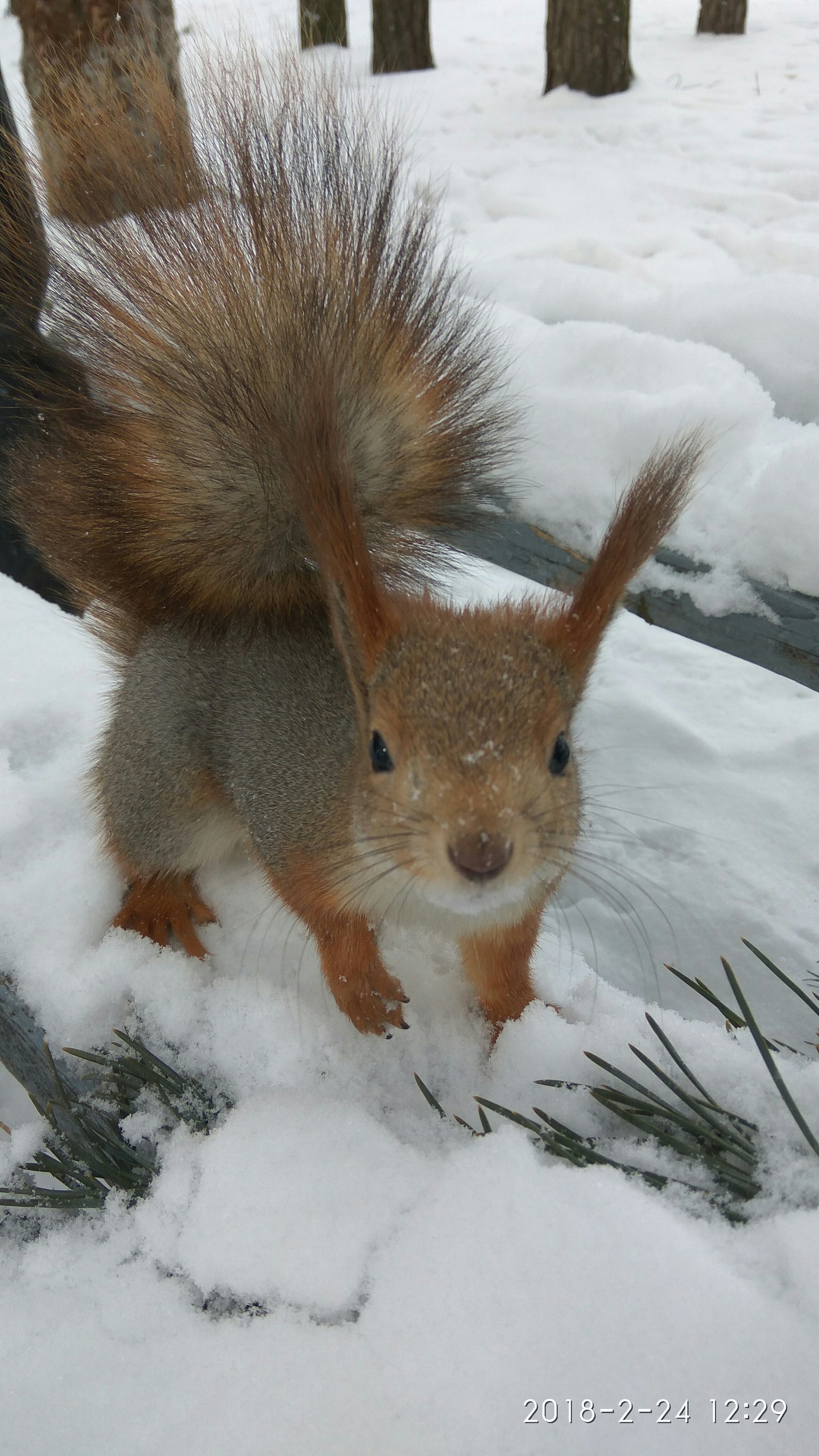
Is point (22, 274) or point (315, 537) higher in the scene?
point (22, 274)

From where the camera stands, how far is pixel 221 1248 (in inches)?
32.7

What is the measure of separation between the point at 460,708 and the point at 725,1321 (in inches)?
20.0

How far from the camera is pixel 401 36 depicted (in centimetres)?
532

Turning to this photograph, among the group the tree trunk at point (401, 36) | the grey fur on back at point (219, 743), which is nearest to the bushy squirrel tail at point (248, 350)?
the grey fur on back at point (219, 743)

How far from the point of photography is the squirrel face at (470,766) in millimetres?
823

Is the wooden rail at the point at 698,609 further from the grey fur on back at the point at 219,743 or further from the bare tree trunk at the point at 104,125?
the bare tree trunk at the point at 104,125

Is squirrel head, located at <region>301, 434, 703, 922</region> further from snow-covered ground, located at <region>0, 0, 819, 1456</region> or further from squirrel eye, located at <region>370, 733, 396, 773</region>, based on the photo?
snow-covered ground, located at <region>0, 0, 819, 1456</region>

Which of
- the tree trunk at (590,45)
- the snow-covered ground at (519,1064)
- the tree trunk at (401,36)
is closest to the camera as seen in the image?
the snow-covered ground at (519,1064)

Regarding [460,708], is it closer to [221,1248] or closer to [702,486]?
[221,1248]

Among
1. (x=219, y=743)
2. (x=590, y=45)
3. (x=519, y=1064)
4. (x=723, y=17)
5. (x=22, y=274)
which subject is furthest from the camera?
(x=723, y=17)

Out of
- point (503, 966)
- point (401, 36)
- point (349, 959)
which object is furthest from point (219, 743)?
point (401, 36)

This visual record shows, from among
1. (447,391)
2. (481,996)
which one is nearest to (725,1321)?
(481,996)

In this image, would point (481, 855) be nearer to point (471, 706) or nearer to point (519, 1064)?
point (471, 706)

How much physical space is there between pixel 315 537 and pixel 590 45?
4621 mm
